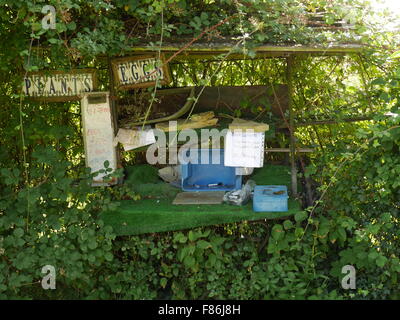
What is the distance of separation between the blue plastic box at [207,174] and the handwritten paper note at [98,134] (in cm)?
92

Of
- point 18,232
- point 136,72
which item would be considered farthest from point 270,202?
point 18,232

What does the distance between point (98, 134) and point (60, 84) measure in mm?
698

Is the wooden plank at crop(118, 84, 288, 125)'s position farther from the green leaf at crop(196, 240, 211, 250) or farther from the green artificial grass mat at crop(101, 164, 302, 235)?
the green leaf at crop(196, 240, 211, 250)

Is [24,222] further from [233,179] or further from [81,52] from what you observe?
[233,179]

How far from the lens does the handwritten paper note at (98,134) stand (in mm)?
6227

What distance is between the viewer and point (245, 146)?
6.19 metres

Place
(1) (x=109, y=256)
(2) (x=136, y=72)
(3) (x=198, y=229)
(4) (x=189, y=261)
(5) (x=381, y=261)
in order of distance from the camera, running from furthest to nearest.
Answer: (2) (x=136, y=72) → (3) (x=198, y=229) → (4) (x=189, y=261) → (1) (x=109, y=256) → (5) (x=381, y=261)

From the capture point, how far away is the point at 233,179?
6.73 metres

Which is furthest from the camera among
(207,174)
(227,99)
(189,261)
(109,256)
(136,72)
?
(227,99)

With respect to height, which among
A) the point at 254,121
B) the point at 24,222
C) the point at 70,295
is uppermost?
the point at 254,121

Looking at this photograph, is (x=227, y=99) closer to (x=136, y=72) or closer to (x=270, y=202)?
(x=136, y=72)

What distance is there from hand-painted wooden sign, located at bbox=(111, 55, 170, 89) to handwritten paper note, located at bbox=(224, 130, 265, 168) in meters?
0.98

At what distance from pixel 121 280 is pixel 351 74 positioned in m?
3.97

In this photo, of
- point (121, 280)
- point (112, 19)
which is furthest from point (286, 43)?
point (121, 280)
